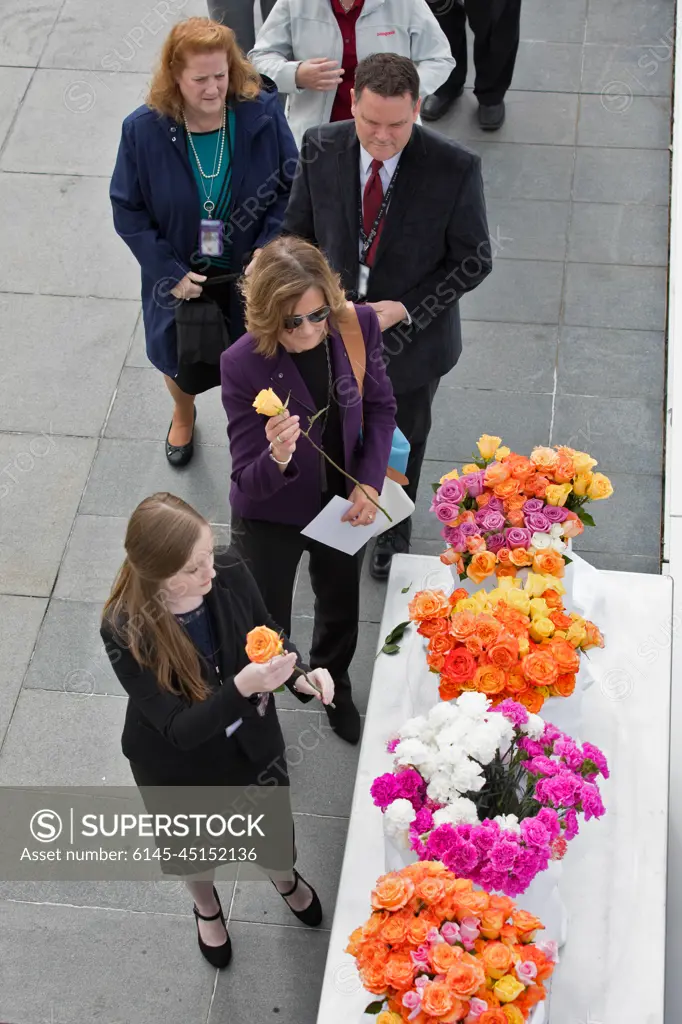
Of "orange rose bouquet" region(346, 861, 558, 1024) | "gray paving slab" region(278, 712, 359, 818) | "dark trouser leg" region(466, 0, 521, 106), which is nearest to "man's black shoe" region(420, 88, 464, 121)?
"dark trouser leg" region(466, 0, 521, 106)

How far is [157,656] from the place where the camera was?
290cm

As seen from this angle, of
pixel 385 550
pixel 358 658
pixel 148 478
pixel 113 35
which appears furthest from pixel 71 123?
pixel 358 658

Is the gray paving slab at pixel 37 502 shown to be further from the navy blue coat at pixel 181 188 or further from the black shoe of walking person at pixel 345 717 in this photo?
the black shoe of walking person at pixel 345 717

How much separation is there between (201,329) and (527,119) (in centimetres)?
302

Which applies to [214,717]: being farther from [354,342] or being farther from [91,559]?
[91,559]

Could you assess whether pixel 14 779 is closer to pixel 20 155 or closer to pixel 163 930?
pixel 163 930

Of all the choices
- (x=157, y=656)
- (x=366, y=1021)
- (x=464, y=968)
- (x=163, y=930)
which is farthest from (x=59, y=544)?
(x=464, y=968)

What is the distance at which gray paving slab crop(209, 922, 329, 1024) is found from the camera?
3.68m

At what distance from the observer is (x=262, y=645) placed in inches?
107

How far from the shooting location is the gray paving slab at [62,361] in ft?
17.5

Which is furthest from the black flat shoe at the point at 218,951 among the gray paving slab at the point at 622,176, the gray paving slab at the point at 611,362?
the gray paving slab at the point at 622,176

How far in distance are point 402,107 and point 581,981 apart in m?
2.47

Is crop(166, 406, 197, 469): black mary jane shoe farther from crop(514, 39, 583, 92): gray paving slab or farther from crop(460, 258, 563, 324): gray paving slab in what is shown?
crop(514, 39, 583, 92): gray paving slab

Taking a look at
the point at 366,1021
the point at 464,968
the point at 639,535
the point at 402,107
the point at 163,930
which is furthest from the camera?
the point at 639,535
